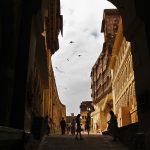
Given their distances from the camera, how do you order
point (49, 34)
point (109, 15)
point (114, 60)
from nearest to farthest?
point (49, 34), point (114, 60), point (109, 15)

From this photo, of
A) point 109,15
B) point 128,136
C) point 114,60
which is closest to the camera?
point 128,136

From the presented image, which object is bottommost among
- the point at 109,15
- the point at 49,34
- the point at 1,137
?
the point at 1,137

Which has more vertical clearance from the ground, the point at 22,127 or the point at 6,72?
the point at 6,72

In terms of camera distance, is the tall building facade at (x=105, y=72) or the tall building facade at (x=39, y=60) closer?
the tall building facade at (x=39, y=60)

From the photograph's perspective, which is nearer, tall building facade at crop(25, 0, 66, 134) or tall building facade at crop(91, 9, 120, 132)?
tall building facade at crop(25, 0, 66, 134)

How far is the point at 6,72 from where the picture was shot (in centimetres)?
992

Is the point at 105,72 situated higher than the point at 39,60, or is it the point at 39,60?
the point at 105,72

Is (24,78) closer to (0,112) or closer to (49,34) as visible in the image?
(0,112)

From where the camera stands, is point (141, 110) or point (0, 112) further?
point (141, 110)

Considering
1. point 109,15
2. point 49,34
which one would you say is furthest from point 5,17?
point 109,15

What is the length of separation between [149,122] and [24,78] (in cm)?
390

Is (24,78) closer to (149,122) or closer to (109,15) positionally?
(149,122)

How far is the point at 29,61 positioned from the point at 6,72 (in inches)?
37.6

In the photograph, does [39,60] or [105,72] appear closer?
[39,60]
